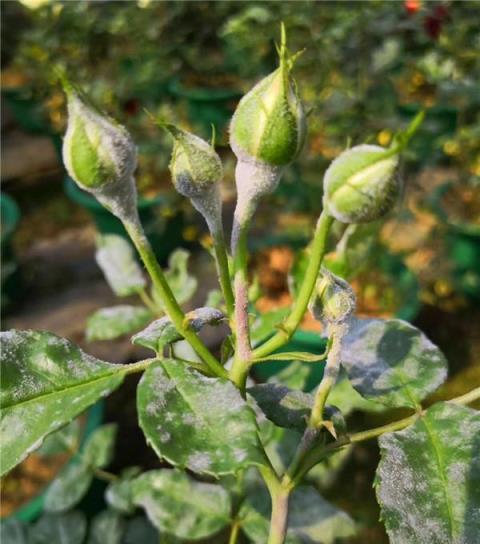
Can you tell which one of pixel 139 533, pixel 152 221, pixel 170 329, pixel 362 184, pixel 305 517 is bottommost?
pixel 152 221

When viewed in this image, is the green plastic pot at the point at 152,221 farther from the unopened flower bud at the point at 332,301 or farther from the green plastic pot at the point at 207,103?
the unopened flower bud at the point at 332,301

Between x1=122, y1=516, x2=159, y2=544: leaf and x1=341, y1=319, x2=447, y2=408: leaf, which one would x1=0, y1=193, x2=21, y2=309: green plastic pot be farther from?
x1=341, y1=319, x2=447, y2=408: leaf

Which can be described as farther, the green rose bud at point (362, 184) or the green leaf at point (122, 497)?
the green leaf at point (122, 497)

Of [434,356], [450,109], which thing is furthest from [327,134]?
[434,356]

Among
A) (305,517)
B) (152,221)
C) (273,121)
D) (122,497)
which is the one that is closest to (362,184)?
(273,121)

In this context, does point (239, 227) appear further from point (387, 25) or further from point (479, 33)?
point (479, 33)

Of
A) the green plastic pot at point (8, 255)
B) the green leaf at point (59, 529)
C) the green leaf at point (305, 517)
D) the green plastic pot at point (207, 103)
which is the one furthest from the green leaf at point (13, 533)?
the green plastic pot at point (207, 103)

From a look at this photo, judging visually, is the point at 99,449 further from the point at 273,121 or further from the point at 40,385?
the point at 273,121
